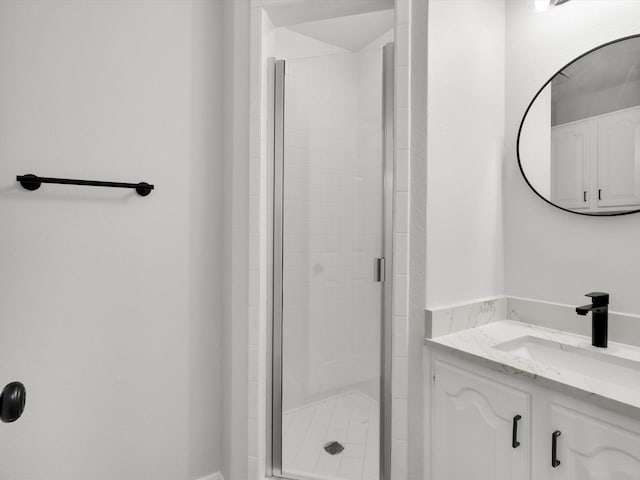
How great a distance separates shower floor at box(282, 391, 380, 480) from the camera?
149 centimetres

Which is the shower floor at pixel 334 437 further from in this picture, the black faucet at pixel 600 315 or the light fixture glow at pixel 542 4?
the light fixture glow at pixel 542 4

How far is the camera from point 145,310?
144cm

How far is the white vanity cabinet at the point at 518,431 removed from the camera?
844 millimetres

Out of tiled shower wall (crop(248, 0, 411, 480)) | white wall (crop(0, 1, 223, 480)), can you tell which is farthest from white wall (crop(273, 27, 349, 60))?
white wall (crop(0, 1, 223, 480))

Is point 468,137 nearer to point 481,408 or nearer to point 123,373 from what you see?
point 481,408

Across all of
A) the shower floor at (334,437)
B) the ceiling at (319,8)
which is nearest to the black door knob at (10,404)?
the shower floor at (334,437)

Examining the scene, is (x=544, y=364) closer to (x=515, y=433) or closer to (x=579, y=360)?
(x=579, y=360)

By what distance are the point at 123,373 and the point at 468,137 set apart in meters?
1.70

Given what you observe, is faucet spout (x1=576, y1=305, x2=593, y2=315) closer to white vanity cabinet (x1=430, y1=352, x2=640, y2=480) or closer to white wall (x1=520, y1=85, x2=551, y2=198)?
white vanity cabinet (x1=430, y1=352, x2=640, y2=480)

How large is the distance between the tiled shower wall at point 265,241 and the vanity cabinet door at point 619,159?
28.5 inches

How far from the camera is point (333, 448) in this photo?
1574 mm

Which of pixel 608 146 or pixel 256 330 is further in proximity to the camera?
pixel 256 330

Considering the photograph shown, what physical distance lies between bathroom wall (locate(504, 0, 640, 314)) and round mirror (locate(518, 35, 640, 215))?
43 mm

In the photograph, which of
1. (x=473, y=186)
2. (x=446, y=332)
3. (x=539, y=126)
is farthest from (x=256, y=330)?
(x=539, y=126)
